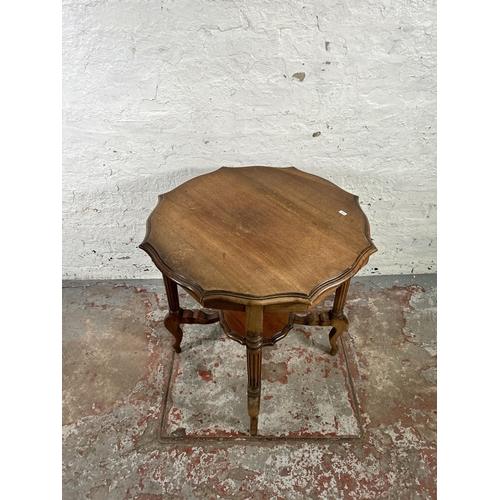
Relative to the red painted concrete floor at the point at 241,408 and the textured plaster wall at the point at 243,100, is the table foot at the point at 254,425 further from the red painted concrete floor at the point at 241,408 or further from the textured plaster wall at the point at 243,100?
the textured plaster wall at the point at 243,100

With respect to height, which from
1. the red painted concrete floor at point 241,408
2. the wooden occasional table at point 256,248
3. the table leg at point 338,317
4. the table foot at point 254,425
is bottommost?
the red painted concrete floor at point 241,408

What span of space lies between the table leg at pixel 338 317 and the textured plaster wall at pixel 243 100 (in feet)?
2.85

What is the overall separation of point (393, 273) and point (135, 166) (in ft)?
6.97

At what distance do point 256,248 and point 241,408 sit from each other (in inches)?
43.2

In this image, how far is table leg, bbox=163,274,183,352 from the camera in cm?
232

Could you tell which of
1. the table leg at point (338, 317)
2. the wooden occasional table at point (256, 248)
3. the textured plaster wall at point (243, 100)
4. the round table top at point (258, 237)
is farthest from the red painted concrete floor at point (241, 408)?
the round table top at point (258, 237)

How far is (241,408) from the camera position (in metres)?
2.51

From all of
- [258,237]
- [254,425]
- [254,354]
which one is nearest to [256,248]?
[258,237]

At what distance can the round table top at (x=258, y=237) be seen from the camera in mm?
1785

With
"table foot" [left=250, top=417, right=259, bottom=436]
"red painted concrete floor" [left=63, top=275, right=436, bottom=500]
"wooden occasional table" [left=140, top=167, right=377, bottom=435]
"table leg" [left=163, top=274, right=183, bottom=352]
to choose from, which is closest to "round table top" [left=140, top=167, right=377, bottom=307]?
"wooden occasional table" [left=140, top=167, right=377, bottom=435]

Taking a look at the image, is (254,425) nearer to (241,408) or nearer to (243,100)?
(241,408)

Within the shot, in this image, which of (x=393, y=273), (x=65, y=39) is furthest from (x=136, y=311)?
(x=393, y=273)

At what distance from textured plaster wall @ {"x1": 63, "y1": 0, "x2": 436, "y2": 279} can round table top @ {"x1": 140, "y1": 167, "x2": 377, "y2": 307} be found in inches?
15.7

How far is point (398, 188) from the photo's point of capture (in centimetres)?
292
